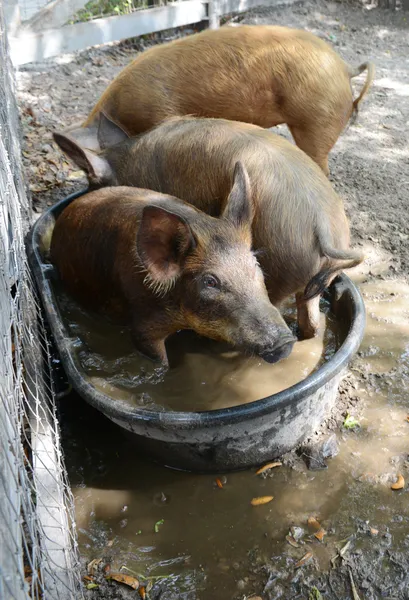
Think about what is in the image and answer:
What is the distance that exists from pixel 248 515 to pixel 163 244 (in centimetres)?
135

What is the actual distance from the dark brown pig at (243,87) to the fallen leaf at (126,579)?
2902 millimetres

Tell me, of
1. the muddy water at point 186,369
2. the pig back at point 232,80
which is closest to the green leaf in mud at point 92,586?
the muddy water at point 186,369

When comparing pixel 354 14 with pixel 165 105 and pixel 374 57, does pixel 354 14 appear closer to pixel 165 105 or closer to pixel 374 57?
pixel 374 57

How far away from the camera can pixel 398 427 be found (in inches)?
129

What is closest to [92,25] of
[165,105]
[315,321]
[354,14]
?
[165,105]

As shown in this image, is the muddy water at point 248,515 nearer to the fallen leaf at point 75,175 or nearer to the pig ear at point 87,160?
the pig ear at point 87,160

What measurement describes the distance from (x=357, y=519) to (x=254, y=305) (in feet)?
3.57

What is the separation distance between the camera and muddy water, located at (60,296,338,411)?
3311 millimetres

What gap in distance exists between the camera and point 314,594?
254cm

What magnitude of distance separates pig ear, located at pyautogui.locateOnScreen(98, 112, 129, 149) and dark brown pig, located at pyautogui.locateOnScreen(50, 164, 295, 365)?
0.72 m

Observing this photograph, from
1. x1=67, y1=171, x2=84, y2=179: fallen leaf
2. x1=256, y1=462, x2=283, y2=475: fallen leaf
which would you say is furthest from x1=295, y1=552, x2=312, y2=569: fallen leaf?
x1=67, y1=171, x2=84, y2=179: fallen leaf

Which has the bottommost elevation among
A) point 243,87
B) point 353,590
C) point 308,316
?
point 353,590

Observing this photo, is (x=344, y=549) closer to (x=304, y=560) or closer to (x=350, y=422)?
(x=304, y=560)

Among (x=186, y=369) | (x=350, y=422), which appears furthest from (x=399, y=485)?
(x=186, y=369)
